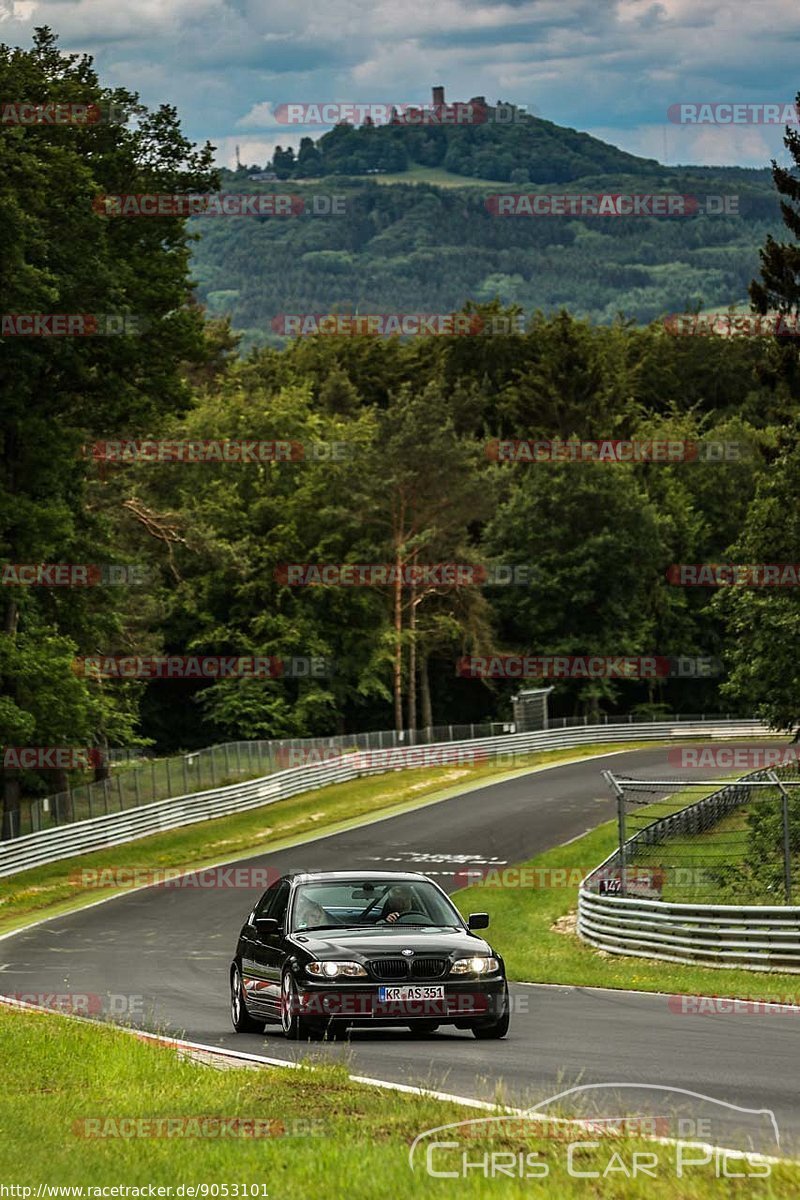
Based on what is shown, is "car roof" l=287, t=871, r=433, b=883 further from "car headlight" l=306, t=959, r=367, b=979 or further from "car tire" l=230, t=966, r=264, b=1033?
"car headlight" l=306, t=959, r=367, b=979

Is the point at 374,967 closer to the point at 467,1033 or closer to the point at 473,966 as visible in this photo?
the point at 473,966

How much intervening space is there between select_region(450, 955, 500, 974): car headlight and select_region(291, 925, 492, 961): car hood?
8 centimetres

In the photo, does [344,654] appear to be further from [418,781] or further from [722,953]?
[722,953]

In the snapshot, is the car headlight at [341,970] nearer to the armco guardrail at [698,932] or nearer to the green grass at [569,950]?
the green grass at [569,950]

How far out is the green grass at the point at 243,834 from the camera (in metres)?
40.4

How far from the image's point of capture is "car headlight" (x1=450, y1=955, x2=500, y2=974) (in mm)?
14625

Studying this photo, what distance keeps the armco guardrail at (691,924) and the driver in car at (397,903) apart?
728 cm

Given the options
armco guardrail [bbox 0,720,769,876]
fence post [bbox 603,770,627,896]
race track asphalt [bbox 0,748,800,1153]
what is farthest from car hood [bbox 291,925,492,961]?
armco guardrail [bbox 0,720,769,876]

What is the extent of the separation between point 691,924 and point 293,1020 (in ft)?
35.6

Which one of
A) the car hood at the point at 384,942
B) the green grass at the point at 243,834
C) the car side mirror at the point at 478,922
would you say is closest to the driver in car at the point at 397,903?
the car hood at the point at 384,942

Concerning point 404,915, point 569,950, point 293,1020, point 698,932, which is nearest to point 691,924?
point 698,932

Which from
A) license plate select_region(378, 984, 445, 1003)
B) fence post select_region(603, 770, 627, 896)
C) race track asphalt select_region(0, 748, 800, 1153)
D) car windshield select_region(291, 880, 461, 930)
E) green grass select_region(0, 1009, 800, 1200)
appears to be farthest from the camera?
fence post select_region(603, 770, 627, 896)

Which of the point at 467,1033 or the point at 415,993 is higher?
the point at 415,993

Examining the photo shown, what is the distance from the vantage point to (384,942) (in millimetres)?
14875
